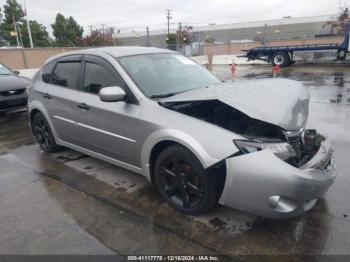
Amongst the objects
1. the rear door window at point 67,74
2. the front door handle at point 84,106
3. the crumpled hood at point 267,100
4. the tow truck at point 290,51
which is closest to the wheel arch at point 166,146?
the crumpled hood at point 267,100

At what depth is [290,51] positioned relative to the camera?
→ 66.7 feet

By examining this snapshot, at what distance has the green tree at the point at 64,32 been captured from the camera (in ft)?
169

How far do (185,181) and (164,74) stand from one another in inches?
57.2

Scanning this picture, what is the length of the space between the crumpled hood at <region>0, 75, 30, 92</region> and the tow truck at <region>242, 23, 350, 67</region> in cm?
1739

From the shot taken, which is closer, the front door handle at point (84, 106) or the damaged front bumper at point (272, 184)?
the damaged front bumper at point (272, 184)

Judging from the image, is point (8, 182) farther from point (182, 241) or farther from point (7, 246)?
point (182, 241)

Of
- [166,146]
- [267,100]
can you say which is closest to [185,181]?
[166,146]

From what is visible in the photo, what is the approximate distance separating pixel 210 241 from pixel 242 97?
133 centimetres

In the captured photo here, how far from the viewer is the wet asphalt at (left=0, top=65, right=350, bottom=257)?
8.49ft

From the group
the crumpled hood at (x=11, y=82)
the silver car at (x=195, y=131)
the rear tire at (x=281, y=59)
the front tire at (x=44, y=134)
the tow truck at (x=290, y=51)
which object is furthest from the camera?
the rear tire at (x=281, y=59)

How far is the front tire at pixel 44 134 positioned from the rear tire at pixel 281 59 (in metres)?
19.0

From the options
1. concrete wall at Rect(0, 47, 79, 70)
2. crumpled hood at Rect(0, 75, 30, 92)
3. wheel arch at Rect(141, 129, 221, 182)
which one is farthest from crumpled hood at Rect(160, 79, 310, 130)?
concrete wall at Rect(0, 47, 79, 70)

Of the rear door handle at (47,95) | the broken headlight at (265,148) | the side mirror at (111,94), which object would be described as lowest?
the broken headlight at (265,148)

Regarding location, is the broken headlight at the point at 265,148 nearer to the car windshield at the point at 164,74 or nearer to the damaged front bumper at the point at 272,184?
the damaged front bumper at the point at 272,184
